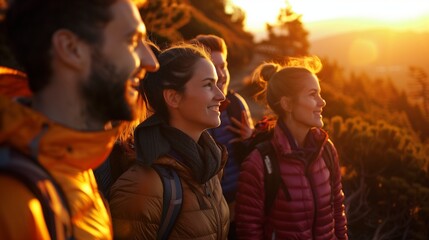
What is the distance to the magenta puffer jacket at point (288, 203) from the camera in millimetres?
3615

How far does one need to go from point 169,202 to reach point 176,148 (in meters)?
0.39

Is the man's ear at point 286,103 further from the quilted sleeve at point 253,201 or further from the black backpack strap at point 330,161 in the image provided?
the quilted sleeve at point 253,201

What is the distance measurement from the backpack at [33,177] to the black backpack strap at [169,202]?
1089mm

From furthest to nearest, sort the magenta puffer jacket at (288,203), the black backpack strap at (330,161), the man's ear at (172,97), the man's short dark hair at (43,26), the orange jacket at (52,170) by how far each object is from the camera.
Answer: the black backpack strap at (330,161) < the magenta puffer jacket at (288,203) < the man's ear at (172,97) < the man's short dark hair at (43,26) < the orange jacket at (52,170)

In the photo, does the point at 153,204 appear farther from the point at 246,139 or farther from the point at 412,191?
the point at 412,191

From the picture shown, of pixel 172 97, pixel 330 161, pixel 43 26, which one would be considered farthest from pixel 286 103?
pixel 43 26

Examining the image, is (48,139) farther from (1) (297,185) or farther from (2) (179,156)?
(1) (297,185)

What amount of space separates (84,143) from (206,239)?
1.33m

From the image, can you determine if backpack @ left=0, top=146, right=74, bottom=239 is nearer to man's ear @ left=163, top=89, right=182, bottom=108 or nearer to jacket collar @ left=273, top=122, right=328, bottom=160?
man's ear @ left=163, top=89, right=182, bottom=108

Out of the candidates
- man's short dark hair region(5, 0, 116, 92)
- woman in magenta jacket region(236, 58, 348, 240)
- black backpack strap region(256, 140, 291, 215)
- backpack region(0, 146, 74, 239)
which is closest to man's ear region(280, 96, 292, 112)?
woman in magenta jacket region(236, 58, 348, 240)

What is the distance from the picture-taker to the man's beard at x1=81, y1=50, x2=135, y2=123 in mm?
1747

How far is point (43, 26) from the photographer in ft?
5.49

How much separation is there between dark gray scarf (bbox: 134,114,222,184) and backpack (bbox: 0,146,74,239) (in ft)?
3.98

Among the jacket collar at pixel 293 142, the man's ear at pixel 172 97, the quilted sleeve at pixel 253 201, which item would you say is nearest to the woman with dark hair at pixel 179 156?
the man's ear at pixel 172 97
